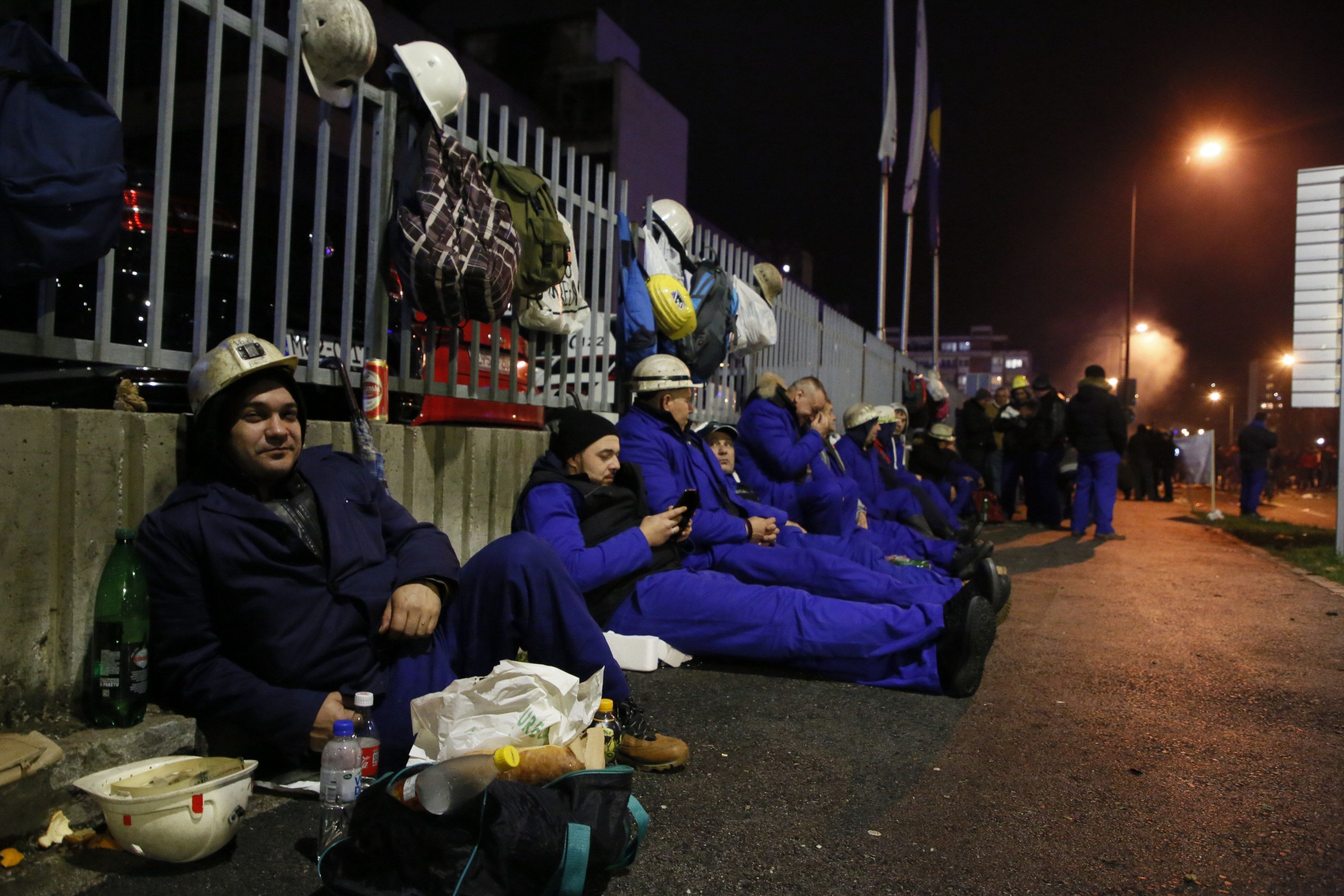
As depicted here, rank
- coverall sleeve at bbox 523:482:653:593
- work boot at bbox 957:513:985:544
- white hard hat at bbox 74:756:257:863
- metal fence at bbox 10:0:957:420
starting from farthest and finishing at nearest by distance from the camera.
Answer: 1. work boot at bbox 957:513:985:544
2. coverall sleeve at bbox 523:482:653:593
3. metal fence at bbox 10:0:957:420
4. white hard hat at bbox 74:756:257:863

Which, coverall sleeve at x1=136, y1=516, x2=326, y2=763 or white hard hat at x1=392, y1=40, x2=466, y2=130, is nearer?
coverall sleeve at x1=136, y1=516, x2=326, y2=763

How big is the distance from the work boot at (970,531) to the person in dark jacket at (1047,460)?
14.9 feet

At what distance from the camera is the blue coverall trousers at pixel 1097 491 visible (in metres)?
10.6

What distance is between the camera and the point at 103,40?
10.7ft

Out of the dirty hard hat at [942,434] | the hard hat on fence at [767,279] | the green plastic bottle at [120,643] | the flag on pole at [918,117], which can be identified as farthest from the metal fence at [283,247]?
the flag on pole at [918,117]

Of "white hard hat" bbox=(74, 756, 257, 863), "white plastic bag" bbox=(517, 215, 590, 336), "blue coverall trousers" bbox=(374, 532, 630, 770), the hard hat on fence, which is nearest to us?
"white hard hat" bbox=(74, 756, 257, 863)

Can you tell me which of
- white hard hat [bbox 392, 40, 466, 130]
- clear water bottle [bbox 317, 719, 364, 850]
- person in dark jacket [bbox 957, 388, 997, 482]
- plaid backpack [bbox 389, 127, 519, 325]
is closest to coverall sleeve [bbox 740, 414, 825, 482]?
plaid backpack [bbox 389, 127, 519, 325]

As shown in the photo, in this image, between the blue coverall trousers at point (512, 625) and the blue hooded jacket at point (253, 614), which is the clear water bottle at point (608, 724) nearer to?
the blue coverall trousers at point (512, 625)

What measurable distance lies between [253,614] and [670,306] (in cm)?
374

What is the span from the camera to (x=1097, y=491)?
10688 millimetres

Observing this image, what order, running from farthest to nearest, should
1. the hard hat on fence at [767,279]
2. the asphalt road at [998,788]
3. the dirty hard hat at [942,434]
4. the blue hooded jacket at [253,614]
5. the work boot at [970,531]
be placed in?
1. the dirty hard hat at [942,434]
2. the hard hat on fence at [767,279]
3. the work boot at [970,531]
4. the blue hooded jacket at [253,614]
5. the asphalt road at [998,788]

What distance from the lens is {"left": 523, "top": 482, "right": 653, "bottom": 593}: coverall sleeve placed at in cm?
365

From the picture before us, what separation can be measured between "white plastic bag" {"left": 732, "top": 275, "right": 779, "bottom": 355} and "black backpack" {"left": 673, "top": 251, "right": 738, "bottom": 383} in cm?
59

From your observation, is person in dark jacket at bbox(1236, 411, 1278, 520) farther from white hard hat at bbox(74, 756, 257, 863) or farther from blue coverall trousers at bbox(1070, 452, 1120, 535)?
white hard hat at bbox(74, 756, 257, 863)
